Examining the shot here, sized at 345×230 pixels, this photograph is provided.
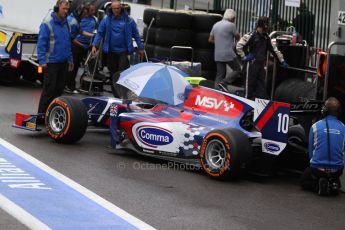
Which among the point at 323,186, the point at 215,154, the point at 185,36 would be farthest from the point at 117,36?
the point at 323,186

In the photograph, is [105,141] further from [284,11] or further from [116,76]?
[284,11]

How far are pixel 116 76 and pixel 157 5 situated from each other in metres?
11.1

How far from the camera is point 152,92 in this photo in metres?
10.8

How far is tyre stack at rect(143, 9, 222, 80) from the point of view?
1750 centimetres

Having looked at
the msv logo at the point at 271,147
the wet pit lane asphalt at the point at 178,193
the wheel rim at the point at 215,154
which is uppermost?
the msv logo at the point at 271,147

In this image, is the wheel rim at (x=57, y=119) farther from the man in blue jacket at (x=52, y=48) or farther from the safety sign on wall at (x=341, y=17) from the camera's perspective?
the safety sign on wall at (x=341, y=17)

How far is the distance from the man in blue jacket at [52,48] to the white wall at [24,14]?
1323 centimetres

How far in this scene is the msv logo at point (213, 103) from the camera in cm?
1000

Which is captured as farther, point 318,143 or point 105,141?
point 105,141

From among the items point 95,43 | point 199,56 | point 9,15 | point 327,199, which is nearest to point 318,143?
point 327,199

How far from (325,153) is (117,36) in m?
5.73

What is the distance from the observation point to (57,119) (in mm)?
11062

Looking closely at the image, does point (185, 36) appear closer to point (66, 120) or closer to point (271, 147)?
point (66, 120)

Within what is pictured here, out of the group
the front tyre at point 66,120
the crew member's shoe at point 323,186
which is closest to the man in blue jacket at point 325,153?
the crew member's shoe at point 323,186
